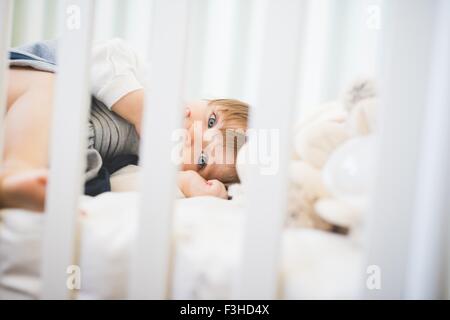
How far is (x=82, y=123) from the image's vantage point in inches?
23.5

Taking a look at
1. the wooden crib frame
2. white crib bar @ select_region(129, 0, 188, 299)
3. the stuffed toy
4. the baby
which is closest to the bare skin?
the baby

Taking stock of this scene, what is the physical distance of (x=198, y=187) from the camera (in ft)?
3.22

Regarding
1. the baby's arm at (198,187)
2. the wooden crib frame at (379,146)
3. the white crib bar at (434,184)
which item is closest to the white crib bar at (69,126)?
the wooden crib frame at (379,146)

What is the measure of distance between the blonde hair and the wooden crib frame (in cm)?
47

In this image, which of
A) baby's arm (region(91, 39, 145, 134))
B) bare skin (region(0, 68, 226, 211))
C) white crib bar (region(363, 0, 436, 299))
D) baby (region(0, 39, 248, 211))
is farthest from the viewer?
baby's arm (region(91, 39, 145, 134))

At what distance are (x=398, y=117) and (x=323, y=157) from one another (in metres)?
0.19

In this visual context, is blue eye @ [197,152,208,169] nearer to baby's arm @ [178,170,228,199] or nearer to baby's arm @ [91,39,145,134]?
baby's arm @ [178,170,228,199]

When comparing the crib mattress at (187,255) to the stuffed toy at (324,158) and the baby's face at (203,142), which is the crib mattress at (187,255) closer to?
the stuffed toy at (324,158)

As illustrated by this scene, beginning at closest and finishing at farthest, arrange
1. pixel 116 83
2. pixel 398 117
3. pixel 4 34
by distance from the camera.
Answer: pixel 398 117 < pixel 4 34 < pixel 116 83

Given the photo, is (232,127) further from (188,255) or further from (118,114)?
(188,255)

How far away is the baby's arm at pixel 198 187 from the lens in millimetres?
977

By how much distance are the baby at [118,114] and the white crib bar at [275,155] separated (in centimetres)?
40

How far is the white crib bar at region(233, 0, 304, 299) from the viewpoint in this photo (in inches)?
20.7

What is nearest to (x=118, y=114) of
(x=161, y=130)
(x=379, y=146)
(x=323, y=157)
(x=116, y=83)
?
(x=116, y=83)
